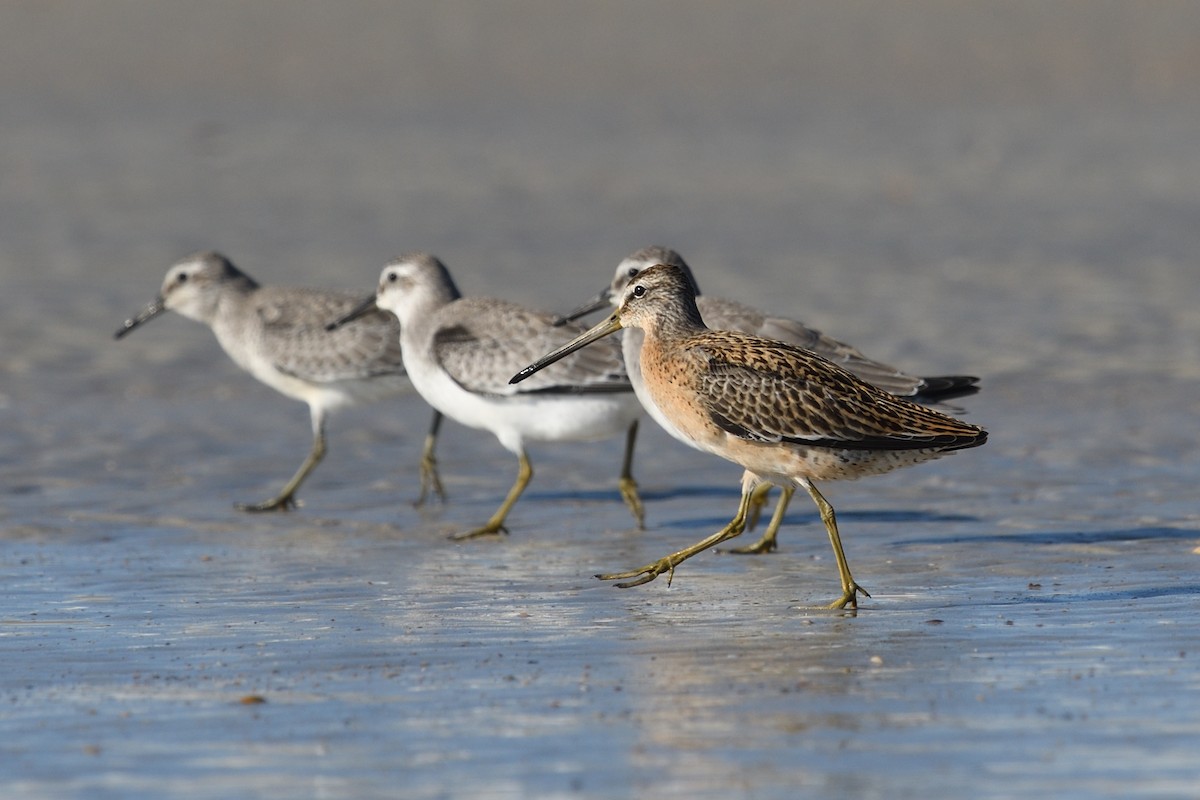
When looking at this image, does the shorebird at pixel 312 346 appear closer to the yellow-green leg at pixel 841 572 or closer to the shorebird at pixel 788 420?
the shorebird at pixel 788 420

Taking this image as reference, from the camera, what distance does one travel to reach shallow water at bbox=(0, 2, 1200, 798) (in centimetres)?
593

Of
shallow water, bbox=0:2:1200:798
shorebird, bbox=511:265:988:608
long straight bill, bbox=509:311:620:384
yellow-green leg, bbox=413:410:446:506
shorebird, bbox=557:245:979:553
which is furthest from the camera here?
yellow-green leg, bbox=413:410:446:506

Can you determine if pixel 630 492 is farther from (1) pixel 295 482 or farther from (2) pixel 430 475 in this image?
(1) pixel 295 482

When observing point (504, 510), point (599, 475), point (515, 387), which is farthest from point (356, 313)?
point (504, 510)

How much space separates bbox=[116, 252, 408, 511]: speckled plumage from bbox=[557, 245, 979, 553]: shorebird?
1.62 meters

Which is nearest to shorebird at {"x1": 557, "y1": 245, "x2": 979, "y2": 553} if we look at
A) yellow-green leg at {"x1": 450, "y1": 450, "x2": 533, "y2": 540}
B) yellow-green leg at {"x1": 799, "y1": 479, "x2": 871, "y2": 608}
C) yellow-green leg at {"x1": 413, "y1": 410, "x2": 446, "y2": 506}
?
yellow-green leg at {"x1": 799, "y1": 479, "x2": 871, "y2": 608}

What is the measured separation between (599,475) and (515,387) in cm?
110

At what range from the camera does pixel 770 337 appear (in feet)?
32.6

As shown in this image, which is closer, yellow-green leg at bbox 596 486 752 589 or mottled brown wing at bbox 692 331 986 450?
mottled brown wing at bbox 692 331 986 450

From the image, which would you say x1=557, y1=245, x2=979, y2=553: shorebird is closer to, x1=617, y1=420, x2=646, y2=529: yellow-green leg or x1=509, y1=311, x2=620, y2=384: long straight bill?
x1=509, y1=311, x2=620, y2=384: long straight bill

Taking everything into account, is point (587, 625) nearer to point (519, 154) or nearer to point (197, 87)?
point (519, 154)

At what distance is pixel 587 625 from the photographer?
300 inches

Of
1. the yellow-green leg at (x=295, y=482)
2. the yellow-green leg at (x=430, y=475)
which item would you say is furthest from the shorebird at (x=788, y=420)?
the yellow-green leg at (x=295, y=482)

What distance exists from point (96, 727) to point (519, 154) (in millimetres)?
19812
